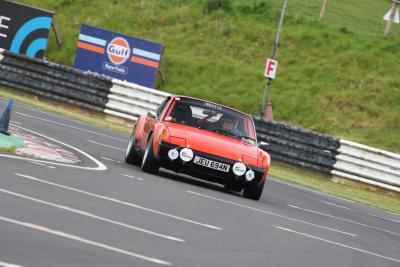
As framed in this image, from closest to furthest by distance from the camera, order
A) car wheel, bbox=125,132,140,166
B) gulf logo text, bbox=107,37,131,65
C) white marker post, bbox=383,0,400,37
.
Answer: car wheel, bbox=125,132,140,166 → gulf logo text, bbox=107,37,131,65 → white marker post, bbox=383,0,400,37

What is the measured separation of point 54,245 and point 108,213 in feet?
8.13

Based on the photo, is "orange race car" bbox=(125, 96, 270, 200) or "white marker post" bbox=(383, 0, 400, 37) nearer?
"orange race car" bbox=(125, 96, 270, 200)

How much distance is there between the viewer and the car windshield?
16734 millimetres

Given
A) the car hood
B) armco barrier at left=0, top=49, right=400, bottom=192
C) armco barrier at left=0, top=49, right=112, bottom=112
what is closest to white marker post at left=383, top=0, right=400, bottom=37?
armco barrier at left=0, top=49, right=400, bottom=192

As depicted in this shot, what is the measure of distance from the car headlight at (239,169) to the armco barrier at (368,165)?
10.8 metres

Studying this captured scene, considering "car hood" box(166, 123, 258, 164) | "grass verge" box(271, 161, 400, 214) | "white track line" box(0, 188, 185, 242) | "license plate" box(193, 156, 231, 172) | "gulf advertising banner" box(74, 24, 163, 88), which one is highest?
"gulf advertising banner" box(74, 24, 163, 88)

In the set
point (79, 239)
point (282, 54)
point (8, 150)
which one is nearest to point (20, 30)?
point (282, 54)

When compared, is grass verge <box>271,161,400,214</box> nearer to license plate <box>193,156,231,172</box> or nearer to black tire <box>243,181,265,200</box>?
black tire <box>243,181,265,200</box>

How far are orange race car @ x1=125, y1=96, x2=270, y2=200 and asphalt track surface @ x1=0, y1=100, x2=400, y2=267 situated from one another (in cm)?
28

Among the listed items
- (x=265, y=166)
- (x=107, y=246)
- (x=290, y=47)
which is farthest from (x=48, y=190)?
(x=290, y=47)

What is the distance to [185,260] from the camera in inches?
331

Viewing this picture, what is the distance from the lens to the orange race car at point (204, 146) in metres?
15.5

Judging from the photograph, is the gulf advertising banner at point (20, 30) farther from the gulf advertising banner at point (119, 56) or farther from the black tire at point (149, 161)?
the black tire at point (149, 161)

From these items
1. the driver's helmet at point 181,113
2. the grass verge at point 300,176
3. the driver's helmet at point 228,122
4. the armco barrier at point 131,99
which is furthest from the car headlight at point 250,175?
the armco barrier at point 131,99
